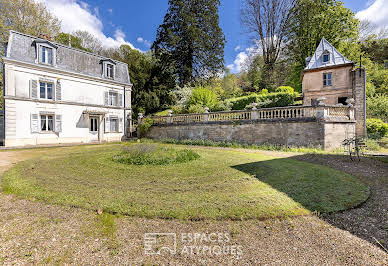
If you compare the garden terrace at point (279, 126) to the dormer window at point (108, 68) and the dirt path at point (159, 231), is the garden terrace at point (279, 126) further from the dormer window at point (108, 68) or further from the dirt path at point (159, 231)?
the dormer window at point (108, 68)

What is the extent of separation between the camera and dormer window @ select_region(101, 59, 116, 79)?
17344mm

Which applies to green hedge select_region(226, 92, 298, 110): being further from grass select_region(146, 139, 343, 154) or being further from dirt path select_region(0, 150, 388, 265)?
dirt path select_region(0, 150, 388, 265)

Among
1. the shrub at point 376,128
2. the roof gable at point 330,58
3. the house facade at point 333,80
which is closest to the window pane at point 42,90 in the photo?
the house facade at point 333,80

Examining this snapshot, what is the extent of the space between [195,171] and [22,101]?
14.7m

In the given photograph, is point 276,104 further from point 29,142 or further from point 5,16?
point 5,16

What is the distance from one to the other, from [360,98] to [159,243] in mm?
19610

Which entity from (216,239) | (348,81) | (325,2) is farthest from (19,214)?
(325,2)

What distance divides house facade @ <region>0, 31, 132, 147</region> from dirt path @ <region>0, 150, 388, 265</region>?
13.7m

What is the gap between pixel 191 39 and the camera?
22.7m

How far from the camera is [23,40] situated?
1302 centimetres

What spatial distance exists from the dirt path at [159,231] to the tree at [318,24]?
90.6ft

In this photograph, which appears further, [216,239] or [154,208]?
[154,208]

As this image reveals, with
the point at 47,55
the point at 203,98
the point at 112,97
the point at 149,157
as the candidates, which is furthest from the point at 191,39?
the point at 149,157

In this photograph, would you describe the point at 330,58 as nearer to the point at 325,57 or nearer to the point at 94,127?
the point at 325,57
